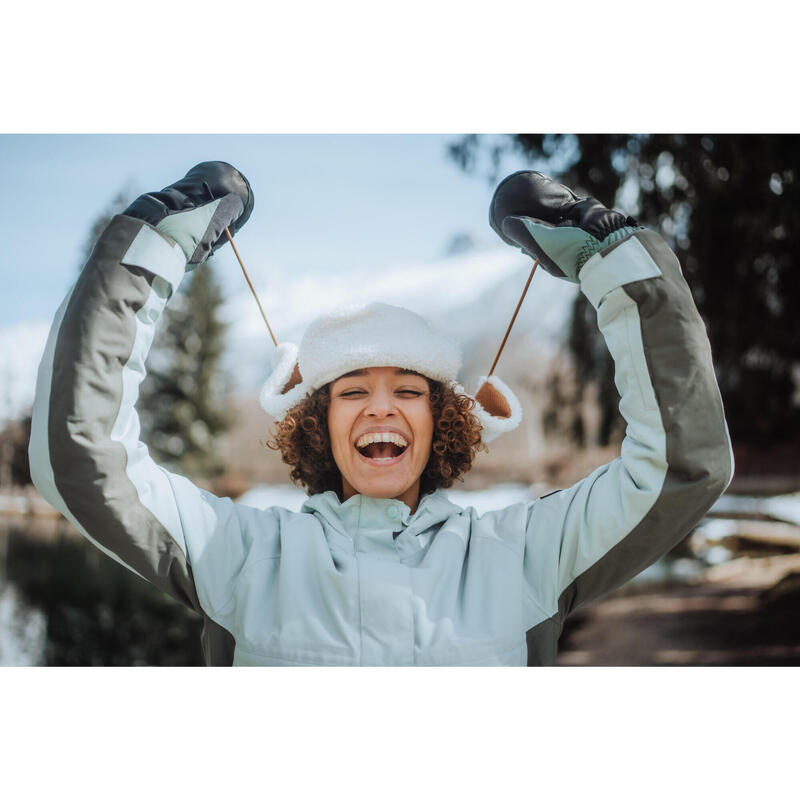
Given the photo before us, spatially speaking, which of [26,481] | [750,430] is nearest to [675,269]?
[750,430]

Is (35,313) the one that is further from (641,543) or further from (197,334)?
(641,543)

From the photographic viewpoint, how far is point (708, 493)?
3.15 feet

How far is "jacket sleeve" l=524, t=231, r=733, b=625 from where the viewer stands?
0.95 meters

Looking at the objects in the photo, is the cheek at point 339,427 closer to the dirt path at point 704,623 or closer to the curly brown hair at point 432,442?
the curly brown hair at point 432,442

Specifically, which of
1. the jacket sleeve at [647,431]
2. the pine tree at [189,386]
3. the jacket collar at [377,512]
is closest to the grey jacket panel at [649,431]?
the jacket sleeve at [647,431]

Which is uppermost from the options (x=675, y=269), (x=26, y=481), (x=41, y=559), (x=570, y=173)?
(x=570, y=173)

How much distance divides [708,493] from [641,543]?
0.11 meters

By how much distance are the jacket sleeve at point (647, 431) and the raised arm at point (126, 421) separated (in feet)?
1.54

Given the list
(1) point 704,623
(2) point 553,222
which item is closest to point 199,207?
(2) point 553,222

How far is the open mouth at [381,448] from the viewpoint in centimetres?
112

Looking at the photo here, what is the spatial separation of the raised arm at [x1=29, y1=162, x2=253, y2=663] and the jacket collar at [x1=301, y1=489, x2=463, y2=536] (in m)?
0.14

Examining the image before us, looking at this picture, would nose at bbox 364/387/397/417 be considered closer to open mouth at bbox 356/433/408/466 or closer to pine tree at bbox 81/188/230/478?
open mouth at bbox 356/433/408/466

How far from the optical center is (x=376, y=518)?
3.66 feet

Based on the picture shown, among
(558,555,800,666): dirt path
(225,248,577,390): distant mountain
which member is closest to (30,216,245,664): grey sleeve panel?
(225,248,577,390): distant mountain
